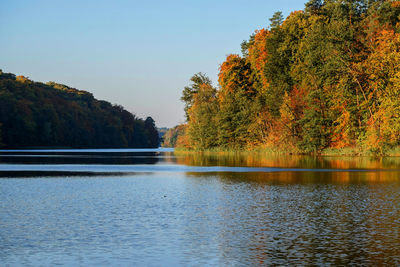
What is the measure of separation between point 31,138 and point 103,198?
14405 centimetres

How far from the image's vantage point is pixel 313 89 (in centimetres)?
7931

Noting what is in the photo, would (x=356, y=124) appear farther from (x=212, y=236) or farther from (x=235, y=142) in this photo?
(x=212, y=236)

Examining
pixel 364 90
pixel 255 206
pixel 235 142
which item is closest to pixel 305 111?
pixel 364 90

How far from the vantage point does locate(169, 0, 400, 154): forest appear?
66438mm

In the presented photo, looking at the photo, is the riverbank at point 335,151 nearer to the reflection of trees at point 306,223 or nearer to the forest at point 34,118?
the reflection of trees at point 306,223

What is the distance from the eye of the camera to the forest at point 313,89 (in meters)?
66.4

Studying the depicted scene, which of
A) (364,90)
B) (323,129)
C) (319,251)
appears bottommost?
(319,251)

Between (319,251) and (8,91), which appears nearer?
(319,251)

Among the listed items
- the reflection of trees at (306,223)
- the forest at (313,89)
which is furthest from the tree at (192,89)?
the reflection of trees at (306,223)

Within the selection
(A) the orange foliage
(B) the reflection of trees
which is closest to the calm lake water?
(B) the reflection of trees

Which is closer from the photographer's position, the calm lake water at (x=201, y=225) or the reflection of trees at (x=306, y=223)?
the calm lake water at (x=201, y=225)

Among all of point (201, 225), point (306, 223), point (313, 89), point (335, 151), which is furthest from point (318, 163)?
point (201, 225)

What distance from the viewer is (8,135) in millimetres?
155125

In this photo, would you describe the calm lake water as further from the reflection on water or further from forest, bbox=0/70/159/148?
forest, bbox=0/70/159/148
